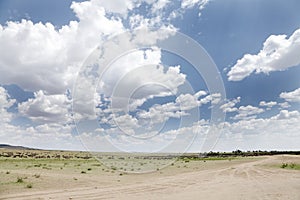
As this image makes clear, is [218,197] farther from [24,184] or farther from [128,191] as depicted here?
[24,184]

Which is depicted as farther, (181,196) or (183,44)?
(183,44)

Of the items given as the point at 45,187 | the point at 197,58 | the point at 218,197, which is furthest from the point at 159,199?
the point at 197,58

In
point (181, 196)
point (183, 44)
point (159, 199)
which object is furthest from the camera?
point (183, 44)

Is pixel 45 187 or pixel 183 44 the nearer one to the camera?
pixel 45 187

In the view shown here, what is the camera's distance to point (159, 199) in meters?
15.2

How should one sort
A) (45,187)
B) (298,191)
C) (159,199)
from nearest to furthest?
(159,199) < (298,191) < (45,187)

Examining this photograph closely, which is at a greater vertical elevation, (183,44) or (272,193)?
(183,44)

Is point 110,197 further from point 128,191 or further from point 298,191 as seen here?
point 298,191

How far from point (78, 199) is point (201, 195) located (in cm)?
615

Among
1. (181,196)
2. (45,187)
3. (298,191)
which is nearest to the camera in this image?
(181,196)

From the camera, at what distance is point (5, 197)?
1609cm

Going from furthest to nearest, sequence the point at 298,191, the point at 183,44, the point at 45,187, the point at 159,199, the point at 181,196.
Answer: the point at 183,44
the point at 45,187
the point at 298,191
the point at 181,196
the point at 159,199

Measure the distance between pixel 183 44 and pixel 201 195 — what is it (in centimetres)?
1580

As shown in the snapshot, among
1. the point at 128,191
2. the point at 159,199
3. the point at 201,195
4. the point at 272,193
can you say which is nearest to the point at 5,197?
the point at 128,191
